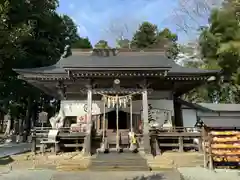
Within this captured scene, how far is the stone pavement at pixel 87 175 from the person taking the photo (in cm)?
730

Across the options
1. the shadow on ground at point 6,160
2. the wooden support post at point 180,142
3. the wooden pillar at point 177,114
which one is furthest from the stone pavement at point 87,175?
the wooden pillar at point 177,114

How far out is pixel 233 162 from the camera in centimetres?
834

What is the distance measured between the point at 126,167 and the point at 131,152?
64.2 inches

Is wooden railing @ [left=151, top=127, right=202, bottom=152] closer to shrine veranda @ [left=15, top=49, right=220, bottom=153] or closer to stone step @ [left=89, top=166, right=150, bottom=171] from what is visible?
shrine veranda @ [left=15, top=49, right=220, bottom=153]

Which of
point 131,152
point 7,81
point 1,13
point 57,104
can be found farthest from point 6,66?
point 131,152

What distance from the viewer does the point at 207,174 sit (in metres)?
7.60

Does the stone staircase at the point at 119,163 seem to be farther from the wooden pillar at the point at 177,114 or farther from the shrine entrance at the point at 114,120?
the wooden pillar at the point at 177,114

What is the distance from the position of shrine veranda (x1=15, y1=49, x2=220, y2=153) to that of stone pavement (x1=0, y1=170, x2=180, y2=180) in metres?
2.06

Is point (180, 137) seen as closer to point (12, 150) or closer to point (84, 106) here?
point (84, 106)

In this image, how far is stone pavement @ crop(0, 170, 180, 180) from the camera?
23.9 ft

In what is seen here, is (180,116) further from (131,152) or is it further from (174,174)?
(174,174)

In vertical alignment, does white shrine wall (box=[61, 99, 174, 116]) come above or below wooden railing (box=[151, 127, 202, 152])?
above

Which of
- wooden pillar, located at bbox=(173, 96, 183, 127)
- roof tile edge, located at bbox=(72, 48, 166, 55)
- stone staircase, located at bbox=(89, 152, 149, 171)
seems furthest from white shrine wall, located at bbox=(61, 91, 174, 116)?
stone staircase, located at bbox=(89, 152, 149, 171)

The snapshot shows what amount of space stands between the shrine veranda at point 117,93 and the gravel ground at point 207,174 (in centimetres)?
210
